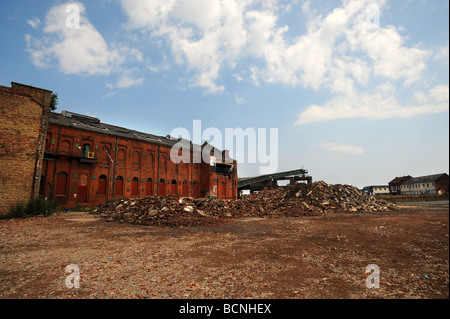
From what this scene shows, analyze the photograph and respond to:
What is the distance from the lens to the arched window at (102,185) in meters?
28.3

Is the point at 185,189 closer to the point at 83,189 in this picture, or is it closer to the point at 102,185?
the point at 102,185

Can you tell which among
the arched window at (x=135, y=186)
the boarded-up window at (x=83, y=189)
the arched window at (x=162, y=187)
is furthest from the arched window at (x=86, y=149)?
the arched window at (x=162, y=187)

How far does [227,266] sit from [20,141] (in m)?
18.5

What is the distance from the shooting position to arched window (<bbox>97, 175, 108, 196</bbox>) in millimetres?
28297

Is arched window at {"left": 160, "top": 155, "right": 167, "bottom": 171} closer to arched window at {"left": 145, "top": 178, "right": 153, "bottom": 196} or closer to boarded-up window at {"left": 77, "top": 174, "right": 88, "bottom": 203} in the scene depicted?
arched window at {"left": 145, "top": 178, "right": 153, "bottom": 196}

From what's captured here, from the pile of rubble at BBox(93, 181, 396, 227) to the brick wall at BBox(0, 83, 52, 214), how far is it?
212 inches

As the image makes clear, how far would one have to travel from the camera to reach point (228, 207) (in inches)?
674

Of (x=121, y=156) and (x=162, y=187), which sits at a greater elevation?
(x=121, y=156)

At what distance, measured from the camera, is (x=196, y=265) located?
504 cm

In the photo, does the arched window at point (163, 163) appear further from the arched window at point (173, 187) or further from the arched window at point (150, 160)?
the arched window at point (173, 187)

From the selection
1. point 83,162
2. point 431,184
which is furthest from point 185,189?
point 431,184

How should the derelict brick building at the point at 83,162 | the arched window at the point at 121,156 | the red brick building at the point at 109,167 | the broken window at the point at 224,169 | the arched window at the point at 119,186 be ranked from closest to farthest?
the derelict brick building at the point at 83,162 < the red brick building at the point at 109,167 < the arched window at the point at 119,186 < the arched window at the point at 121,156 < the broken window at the point at 224,169
